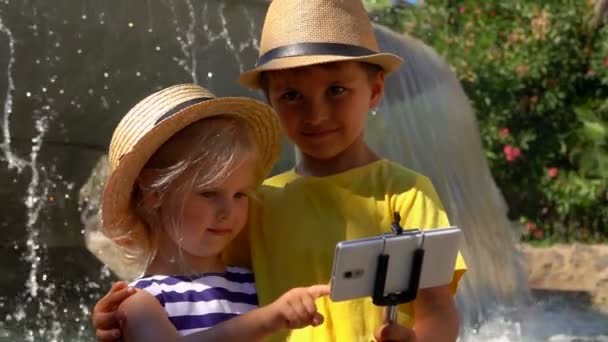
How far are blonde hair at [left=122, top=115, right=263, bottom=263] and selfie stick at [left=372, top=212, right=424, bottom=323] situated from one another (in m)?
0.32

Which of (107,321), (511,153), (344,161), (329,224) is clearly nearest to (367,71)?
(344,161)

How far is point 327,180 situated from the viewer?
5.75ft

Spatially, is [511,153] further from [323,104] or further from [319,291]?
[319,291]

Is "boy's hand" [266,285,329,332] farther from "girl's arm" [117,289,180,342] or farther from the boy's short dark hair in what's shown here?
the boy's short dark hair

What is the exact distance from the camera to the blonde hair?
1.67 m

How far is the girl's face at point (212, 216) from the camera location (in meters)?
1.67

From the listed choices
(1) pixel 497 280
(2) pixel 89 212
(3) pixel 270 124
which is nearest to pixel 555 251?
(1) pixel 497 280

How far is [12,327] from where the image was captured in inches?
164

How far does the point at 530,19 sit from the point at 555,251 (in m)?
1.83

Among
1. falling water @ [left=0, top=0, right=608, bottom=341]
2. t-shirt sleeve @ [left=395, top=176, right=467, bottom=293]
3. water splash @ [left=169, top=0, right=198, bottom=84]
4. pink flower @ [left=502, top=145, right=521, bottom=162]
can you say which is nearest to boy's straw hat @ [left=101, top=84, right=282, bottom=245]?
A: t-shirt sleeve @ [left=395, top=176, right=467, bottom=293]

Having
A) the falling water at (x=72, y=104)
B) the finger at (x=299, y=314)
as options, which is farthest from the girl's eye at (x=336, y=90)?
the falling water at (x=72, y=104)

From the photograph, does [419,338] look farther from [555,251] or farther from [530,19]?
[530,19]

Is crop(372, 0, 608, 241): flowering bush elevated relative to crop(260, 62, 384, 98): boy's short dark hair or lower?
lower

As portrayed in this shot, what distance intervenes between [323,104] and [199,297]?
1.19 ft
